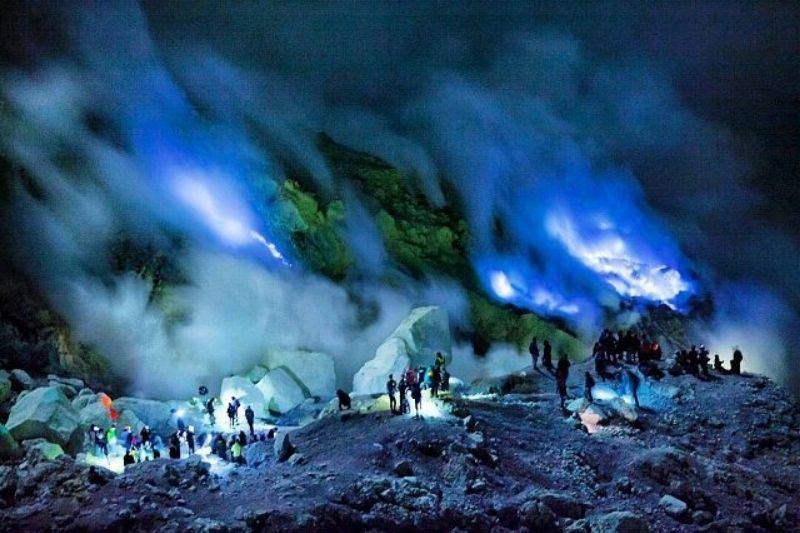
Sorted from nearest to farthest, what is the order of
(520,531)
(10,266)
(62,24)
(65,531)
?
(65,531)
(520,531)
(10,266)
(62,24)

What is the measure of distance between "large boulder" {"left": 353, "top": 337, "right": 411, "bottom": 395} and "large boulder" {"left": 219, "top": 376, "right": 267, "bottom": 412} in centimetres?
560

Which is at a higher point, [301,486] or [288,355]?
[288,355]

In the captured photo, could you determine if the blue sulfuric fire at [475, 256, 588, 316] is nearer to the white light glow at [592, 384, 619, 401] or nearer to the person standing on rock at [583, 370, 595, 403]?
the white light glow at [592, 384, 619, 401]

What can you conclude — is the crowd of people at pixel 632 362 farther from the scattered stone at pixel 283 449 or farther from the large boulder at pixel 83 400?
the large boulder at pixel 83 400

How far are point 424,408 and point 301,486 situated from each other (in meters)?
7.42

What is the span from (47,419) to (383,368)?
62.7 feet

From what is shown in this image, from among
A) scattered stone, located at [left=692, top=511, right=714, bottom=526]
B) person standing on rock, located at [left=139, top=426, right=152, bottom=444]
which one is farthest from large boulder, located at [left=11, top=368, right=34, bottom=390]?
scattered stone, located at [left=692, top=511, right=714, bottom=526]

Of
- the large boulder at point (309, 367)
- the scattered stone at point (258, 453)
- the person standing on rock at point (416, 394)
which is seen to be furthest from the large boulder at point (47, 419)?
the large boulder at point (309, 367)

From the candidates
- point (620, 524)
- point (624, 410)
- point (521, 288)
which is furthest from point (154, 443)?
point (521, 288)

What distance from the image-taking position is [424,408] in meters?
23.6

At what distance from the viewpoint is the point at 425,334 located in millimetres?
42656

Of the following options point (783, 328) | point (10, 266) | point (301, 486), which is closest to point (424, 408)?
point (301, 486)

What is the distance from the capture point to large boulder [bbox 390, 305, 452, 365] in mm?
41094

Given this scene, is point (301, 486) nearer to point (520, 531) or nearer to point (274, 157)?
point (520, 531)
